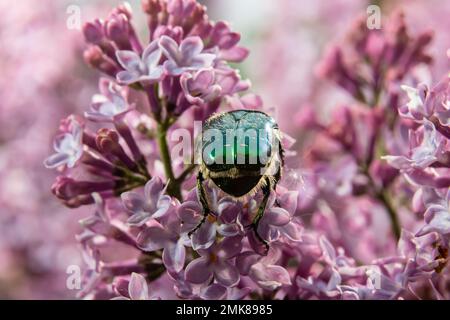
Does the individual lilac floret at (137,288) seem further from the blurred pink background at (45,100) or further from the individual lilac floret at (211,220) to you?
the blurred pink background at (45,100)

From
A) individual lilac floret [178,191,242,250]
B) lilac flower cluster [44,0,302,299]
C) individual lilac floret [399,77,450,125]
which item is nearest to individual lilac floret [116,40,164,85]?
lilac flower cluster [44,0,302,299]

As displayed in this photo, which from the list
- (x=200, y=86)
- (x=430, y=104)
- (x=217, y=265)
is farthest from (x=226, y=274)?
(x=430, y=104)

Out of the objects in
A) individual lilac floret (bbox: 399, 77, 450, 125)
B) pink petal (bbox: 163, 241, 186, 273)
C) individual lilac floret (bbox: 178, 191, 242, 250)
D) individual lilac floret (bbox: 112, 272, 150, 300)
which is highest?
individual lilac floret (bbox: 399, 77, 450, 125)

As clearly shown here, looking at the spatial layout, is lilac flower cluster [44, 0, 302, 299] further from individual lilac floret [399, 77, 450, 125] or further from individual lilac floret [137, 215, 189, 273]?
individual lilac floret [399, 77, 450, 125]

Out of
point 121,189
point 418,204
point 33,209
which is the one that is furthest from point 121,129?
point 33,209

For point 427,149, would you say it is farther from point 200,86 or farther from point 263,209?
point 200,86

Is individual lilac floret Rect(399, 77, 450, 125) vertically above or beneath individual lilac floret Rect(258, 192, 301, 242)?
above

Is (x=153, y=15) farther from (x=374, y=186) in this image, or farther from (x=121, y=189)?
(x=374, y=186)

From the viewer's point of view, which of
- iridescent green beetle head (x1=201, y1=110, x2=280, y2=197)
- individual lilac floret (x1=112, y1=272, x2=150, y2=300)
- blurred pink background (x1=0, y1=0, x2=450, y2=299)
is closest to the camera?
iridescent green beetle head (x1=201, y1=110, x2=280, y2=197)
